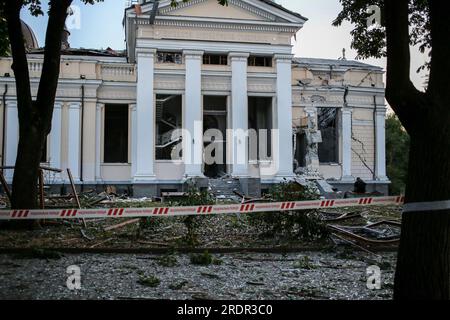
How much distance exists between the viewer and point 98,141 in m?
24.4

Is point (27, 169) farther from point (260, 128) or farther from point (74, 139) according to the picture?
point (260, 128)

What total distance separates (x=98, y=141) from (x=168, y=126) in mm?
4020

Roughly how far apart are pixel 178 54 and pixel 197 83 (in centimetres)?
197

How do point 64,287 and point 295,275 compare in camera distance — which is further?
point 295,275

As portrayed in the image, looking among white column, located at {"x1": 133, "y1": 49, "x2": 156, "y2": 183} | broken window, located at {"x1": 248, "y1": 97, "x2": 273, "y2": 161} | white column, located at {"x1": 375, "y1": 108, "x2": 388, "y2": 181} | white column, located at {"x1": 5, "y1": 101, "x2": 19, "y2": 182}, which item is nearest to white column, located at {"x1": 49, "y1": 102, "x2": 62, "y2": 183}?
white column, located at {"x1": 5, "y1": 101, "x2": 19, "y2": 182}

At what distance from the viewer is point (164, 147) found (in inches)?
938

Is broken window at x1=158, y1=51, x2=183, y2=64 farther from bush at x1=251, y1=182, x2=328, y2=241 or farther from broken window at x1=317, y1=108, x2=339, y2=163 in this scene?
bush at x1=251, y1=182, x2=328, y2=241

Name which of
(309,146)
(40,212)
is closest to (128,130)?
(309,146)

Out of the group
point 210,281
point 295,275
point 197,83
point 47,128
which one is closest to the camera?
point 210,281

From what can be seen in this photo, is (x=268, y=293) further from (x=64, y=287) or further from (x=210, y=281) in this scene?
(x=64, y=287)

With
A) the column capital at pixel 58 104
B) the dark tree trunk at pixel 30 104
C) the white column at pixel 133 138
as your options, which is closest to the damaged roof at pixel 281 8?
the white column at pixel 133 138

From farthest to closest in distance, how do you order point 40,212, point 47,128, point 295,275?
point 47,128 < point 40,212 < point 295,275

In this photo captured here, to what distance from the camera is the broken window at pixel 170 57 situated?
23.6m

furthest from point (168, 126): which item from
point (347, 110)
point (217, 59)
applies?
point (347, 110)
